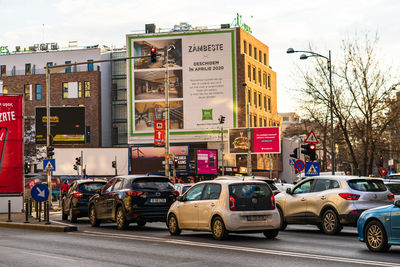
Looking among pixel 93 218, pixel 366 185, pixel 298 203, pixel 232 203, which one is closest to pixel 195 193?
pixel 232 203

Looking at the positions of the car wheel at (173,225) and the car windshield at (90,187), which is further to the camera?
the car windshield at (90,187)

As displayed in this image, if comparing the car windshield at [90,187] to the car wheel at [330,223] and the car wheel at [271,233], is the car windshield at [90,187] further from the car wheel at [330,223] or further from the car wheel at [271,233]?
the car wheel at [271,233]

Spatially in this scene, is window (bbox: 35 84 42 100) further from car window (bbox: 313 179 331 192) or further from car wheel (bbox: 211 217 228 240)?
car wheel (bbox: 211 217 228 240)

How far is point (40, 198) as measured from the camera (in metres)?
23.8

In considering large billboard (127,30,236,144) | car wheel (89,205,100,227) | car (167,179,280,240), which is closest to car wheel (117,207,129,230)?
car wheel (89,205,100,227)

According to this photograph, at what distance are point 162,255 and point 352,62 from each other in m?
31.8

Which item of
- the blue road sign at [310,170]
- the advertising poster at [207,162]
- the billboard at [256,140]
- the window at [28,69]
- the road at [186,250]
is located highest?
the window at [28,69]

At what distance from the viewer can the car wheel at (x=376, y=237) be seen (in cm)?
1367

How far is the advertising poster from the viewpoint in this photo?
78.9m

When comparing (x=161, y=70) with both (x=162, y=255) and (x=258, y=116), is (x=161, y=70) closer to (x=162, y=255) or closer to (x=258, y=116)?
(x=258, y=116)

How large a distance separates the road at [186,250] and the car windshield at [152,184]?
6.53ft

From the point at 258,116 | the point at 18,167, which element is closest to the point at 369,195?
the point at 18,167

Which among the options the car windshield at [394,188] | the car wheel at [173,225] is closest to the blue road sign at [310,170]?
the car windshield at [394,188]

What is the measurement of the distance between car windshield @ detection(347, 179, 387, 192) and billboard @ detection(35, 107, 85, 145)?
1982 inches
